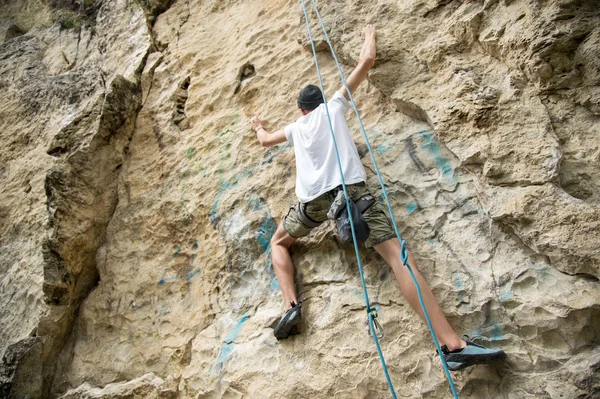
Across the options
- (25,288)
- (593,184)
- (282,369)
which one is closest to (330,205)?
(282,369)

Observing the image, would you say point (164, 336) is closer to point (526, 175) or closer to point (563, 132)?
point (526, 175)

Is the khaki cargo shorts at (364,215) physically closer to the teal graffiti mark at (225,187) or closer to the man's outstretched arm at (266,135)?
the man's outstretched arm at (266,135)

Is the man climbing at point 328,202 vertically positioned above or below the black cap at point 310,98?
below

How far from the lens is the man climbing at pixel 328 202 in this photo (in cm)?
242

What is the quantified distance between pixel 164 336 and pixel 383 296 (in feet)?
6.32

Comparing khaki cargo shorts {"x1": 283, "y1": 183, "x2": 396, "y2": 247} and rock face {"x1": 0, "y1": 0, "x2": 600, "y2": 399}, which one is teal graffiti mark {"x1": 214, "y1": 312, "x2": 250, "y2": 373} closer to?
rock face {"x1": 0, "y1": 0, "x2": 600, "y2": 399}

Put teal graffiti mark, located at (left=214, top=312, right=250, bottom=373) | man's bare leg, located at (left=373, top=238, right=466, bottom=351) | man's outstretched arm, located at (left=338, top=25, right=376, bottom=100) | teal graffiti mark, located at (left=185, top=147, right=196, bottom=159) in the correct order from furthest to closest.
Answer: teal graffiti mark, located at (left=185, top=147, right=196, bottom=159), teal graffiti mark, located at (left=214, top=312, right=250, bottom=373), man's outstretched arm, located at (left=338, top=25, right=376, bottom=100), man's bare leg, located at (left=373, top=238, right=466, bottom=351)

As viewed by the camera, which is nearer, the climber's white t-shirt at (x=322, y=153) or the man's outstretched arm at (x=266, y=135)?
the climber's white t-shirt at (x=322, y=153)

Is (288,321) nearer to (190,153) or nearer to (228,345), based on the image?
(228,345)

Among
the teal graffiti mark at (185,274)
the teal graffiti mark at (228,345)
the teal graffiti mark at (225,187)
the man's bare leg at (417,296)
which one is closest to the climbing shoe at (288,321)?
the teal graffiti mark at (228,345)

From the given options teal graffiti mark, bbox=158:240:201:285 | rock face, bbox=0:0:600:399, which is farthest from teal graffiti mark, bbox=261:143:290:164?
teal graffiti mark, bbox=158:240:201:285

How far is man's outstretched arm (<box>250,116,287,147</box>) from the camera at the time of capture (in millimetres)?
3355

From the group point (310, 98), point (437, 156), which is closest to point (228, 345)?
point (310, 98)

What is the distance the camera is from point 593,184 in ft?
8.47
